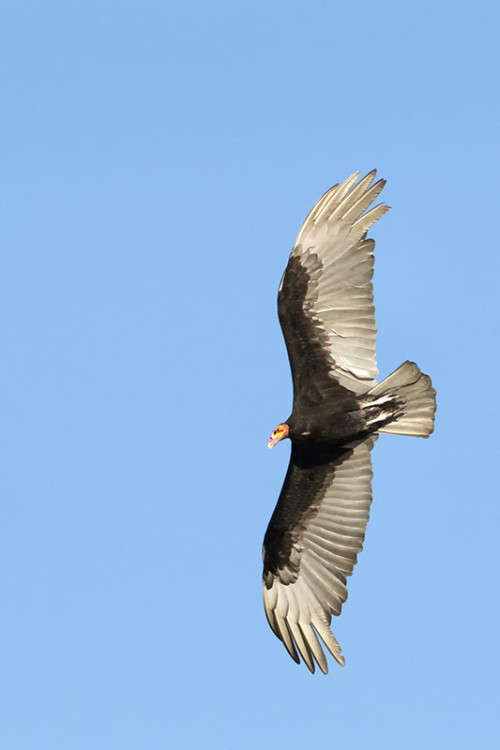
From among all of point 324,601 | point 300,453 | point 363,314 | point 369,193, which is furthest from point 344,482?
point 369,193

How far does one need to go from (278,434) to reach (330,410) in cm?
49

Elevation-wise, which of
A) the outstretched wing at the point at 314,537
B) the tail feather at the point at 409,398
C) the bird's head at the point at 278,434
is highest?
the tail feather at the point at 409,398

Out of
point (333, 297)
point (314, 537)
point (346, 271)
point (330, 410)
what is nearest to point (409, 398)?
point (330, 410)

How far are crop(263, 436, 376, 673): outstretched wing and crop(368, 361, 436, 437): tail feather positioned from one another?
58cm

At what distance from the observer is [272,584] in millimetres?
9820

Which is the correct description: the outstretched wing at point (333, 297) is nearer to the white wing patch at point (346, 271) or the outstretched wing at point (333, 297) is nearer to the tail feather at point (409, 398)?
the white wing patch at point (346, 271)

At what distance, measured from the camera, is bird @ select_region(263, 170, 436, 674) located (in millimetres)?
8945

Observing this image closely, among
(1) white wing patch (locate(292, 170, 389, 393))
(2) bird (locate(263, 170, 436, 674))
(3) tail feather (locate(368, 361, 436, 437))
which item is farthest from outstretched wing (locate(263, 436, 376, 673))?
(1) white wing patch (locate(292, 170, 389, 393))

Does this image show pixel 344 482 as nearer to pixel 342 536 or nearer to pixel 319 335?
pixel 342 536

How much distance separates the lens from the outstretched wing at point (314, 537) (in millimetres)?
9562

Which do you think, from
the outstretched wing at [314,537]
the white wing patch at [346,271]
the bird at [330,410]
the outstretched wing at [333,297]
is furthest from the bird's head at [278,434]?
the white wing patch at [346,271]

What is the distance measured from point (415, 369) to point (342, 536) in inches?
70.2

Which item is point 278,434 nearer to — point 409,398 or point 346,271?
point 409,398

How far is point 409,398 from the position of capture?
903 centimetres
